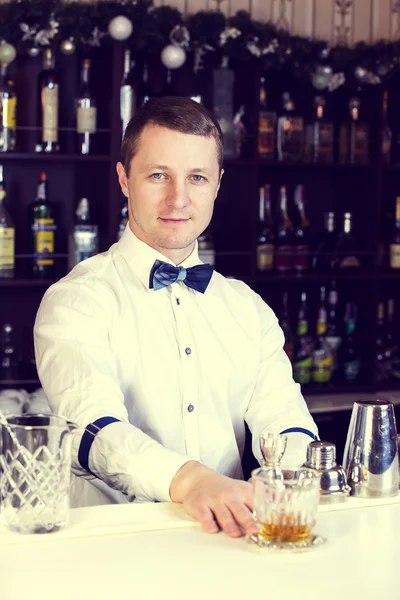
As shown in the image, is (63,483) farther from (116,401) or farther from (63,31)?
(63,31)

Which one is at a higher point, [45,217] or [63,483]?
[45,217]

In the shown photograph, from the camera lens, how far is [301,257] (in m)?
3.70

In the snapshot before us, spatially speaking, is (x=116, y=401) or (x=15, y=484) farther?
(x=116, y=401)

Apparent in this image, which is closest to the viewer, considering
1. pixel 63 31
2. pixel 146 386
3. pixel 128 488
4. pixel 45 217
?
pixel 128 488

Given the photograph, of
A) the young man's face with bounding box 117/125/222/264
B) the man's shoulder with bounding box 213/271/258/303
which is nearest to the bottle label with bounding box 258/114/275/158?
the man's shoulder with bounding box 213/271/258/303

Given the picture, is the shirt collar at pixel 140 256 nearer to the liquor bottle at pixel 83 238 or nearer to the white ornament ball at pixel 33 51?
the liquor bottle at pixel 83 238

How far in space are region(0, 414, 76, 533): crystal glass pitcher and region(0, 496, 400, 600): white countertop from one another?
0.07 feet

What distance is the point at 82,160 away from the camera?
3.39m

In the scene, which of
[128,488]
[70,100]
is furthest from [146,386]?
[70,100]

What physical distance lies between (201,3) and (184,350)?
1.99 metres

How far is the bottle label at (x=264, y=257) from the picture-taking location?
3.63 meters

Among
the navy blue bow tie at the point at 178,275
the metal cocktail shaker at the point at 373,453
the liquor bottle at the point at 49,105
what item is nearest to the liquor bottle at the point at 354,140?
the liquor bottle at the point at 49,105

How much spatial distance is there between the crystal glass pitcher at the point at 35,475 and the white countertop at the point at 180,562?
2 centimetres

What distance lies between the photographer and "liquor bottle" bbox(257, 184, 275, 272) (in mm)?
3629
